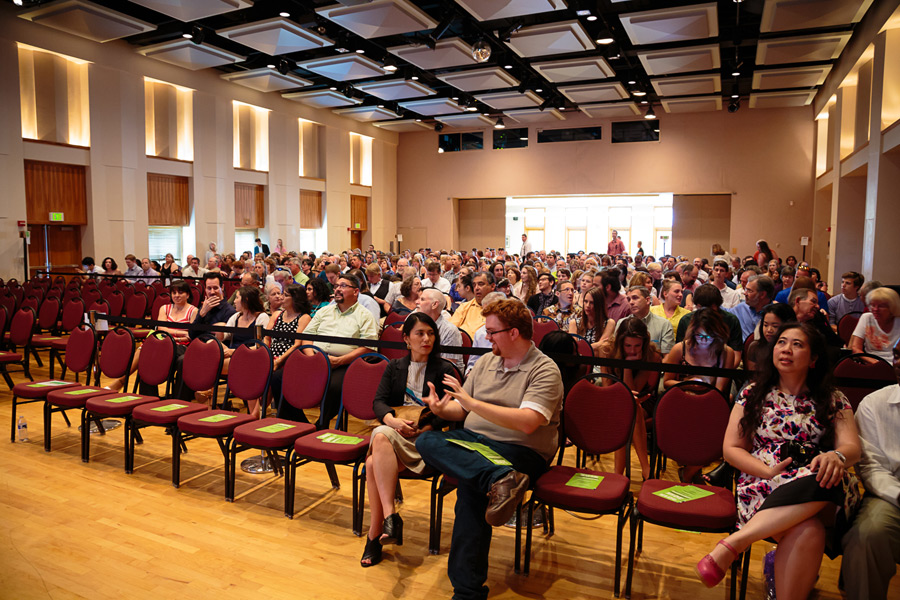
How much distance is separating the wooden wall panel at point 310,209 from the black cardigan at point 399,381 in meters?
17.2

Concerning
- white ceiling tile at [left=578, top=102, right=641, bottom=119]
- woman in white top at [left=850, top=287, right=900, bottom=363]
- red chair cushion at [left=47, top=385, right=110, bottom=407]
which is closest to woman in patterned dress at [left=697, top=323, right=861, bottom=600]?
woman in white top at [left=850, top=287, right=900, bottom=363]

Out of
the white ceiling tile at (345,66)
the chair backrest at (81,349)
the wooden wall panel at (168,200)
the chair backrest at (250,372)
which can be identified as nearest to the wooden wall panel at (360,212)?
the wooden wall panel at (168,200)

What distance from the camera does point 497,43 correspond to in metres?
13.3

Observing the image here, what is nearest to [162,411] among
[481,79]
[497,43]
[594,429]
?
[594,429]

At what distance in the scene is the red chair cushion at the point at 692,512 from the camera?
2506 mm

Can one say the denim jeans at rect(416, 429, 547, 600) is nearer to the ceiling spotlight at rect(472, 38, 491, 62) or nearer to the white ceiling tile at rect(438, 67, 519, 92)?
the ceiling spotlight at rect(472, 38, 491, 62)

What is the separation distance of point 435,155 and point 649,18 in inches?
538

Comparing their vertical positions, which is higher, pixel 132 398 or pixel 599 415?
pixel 599 415

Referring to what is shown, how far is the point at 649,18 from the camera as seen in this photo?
33.6 ft

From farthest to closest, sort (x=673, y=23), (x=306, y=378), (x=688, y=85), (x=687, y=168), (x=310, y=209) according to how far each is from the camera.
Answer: (x=310, y=209)
(x=687, y=168)
(x=688, y=85)
(x=673, y=23)
(x=306, y=378)

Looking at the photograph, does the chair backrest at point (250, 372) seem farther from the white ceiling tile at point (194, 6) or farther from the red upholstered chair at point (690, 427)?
the white ceiling tile at point (194, 6)

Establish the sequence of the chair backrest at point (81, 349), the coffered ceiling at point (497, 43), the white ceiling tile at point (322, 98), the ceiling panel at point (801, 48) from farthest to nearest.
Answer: the white ceiling tile at point (322, 98) → the ceiling panel at point (801, 48) → the coffered ceiling at point (497, 43) → the chair backrest at point (81, 349)

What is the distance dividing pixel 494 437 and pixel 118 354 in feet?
12.1

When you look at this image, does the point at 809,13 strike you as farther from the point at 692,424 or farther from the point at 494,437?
the point at 494,437
